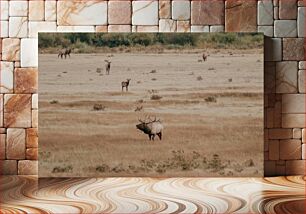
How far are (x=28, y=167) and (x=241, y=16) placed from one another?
136cm

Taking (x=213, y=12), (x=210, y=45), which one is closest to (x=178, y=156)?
(x=210, y=45)

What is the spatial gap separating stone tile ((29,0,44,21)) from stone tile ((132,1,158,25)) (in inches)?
18.6

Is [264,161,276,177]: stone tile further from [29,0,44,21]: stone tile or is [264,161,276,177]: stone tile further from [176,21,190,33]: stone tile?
[29,0,44,21]: stone tile

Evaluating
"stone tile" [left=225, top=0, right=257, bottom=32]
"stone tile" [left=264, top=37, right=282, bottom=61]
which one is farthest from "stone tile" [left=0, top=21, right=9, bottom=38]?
"stone tile" [left=264, top=37, right=282, bottom=61]

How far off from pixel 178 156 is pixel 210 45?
595 mm

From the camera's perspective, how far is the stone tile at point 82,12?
8.34 feet

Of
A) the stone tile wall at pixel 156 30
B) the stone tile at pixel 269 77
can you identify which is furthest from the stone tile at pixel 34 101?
the stone tile at pixel 269 77

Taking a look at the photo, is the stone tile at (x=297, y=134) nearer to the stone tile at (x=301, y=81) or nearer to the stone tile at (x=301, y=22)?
the stone tile at (x=301, y=81)

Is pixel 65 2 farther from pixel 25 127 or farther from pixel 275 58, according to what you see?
pixel 275 58

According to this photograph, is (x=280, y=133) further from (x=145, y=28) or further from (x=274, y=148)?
(x=145, y=28)

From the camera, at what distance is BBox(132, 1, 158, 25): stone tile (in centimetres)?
255

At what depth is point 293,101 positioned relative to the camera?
8.35 ft

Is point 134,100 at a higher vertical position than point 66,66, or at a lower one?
lower

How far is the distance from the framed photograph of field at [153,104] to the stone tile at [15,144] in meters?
0.12
